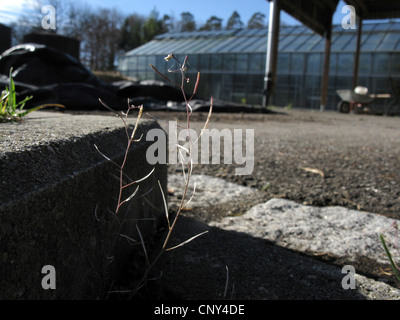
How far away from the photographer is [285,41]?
1888 cm

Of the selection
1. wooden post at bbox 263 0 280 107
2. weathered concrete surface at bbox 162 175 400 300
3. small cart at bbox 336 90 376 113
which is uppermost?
wooden post at bbox 263 0 280 107

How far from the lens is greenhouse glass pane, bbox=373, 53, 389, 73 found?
1560 cm

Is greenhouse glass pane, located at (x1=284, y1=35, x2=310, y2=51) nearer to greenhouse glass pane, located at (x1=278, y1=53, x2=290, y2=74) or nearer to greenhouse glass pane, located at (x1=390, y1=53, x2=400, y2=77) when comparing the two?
greenhouse glass pane, located at (x1=278, y1=53, x2=290, y2=74)

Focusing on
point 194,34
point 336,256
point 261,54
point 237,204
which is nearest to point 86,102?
point 237,204

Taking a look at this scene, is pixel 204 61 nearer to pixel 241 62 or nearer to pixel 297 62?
pixel 241 62

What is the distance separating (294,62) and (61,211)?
17.8 m

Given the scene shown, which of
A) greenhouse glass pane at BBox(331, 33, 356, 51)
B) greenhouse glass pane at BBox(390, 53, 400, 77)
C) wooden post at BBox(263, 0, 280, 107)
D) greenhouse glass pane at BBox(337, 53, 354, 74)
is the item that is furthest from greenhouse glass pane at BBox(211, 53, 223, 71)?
wooden post at BBox(263, 0, 280, 107)

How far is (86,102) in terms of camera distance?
20.1ft

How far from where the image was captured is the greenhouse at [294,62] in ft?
52.5

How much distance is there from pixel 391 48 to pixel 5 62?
14.3m

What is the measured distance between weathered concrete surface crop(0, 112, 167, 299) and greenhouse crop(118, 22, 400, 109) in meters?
15.7
